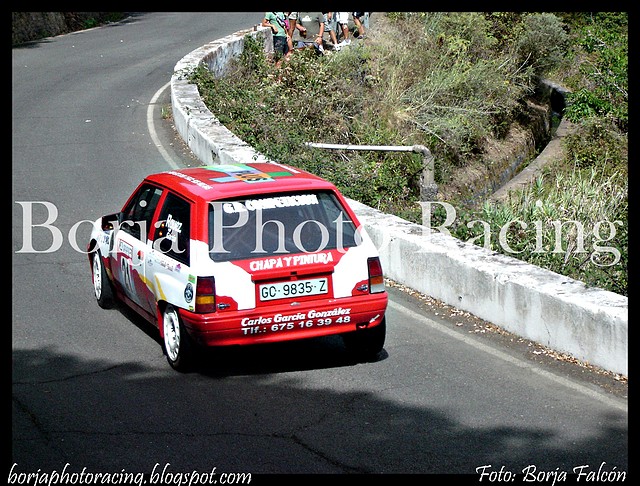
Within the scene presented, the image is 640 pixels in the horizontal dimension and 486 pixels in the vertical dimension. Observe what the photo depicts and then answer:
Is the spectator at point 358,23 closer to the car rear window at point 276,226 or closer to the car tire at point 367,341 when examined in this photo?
the car rear window at point 276,226

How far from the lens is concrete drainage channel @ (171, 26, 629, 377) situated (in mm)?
7949

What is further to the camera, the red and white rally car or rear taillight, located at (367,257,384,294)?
rear taillight, located at (367,257,384,294)

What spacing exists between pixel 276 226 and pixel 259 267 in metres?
0.44

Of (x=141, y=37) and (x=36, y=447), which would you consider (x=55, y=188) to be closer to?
(x=36, y=447)

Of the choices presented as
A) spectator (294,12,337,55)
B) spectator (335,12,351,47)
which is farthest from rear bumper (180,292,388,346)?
spectator (335,12,351,47)

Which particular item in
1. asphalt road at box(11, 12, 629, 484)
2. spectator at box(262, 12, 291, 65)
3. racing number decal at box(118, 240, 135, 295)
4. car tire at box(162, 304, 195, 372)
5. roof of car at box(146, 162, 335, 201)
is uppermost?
spectator at box(262, 12, 291, 65)

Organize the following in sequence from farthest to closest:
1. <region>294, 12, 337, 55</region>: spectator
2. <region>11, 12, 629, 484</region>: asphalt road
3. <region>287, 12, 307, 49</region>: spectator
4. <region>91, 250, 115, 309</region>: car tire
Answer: <region>294, 12, 337, 55</region>: spectator → <region>287, 12, 307, 49</region>: spectator → <region>91, 250, 115, 309</region>: car tire → <region>11, 12, 629, 484</region>: asphalt road

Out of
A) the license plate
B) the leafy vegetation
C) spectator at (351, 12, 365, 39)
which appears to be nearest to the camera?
the license plate

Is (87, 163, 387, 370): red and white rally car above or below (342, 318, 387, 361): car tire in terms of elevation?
above

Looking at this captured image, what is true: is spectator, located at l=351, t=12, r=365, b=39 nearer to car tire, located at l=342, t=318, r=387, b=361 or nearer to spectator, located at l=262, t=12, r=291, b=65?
spectator, located at l=262, t=12, r=291, b=65

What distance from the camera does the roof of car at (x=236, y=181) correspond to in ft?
26.9

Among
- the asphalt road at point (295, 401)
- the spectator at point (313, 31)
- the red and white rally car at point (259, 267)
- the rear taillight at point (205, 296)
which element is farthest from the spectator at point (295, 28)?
the rear taillight at point (205, 296)

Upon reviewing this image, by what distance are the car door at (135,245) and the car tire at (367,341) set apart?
1.90 meters

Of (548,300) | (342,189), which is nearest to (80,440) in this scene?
(548,300)
